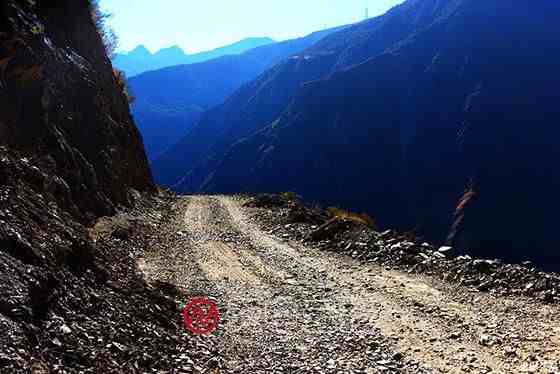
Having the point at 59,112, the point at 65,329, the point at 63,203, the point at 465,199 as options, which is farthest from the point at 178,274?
the point at 465,199

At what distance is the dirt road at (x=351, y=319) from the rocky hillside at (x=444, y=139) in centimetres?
8807

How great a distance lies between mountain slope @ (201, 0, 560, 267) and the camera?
107 m

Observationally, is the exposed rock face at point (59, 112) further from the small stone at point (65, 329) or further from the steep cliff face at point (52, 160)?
the small stone at point (65, 329)

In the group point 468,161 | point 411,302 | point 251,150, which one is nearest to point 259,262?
point 411,302

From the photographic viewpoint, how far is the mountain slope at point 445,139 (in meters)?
107

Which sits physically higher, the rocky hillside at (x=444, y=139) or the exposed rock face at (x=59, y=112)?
the exposed rock face at (x=59, y=112)

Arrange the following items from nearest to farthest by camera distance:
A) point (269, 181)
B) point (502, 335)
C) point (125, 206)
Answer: point (502, 335) < point (125, 206) < point (269, 181)

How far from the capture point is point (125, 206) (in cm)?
2327

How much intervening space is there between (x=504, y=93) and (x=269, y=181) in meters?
73.7

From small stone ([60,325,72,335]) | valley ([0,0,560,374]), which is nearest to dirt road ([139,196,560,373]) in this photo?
valley ([0,0,560,374])

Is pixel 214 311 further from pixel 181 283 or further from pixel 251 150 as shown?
pixel 251 150

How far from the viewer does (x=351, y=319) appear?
9.85 meters

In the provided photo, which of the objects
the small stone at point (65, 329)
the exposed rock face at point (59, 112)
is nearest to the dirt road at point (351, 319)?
the small stone at point (65, 329)

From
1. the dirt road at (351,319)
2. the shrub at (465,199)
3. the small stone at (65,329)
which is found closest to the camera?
the small stone at (65,329)
